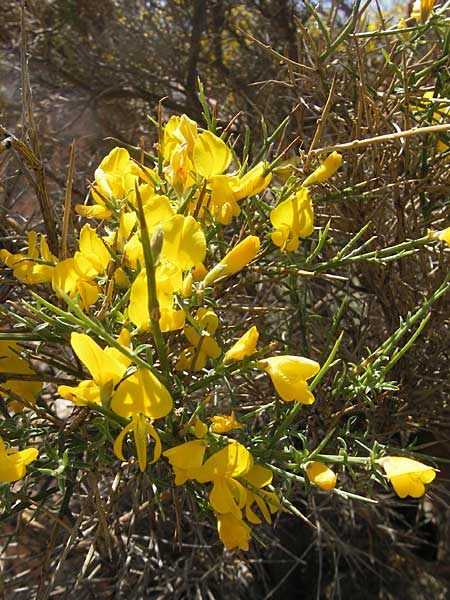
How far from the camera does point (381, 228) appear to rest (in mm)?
952

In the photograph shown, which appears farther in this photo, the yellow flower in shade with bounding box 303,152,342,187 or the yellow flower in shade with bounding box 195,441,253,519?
the yellow flower in shade with bounding box 303,152,342,187

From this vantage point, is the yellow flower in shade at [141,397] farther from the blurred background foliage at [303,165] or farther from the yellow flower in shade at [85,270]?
the blurred background foliage at [303,165]

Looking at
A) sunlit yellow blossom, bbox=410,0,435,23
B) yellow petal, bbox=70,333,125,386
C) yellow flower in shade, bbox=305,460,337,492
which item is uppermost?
sunlit yellow blossom, bbox=410,0,435,23

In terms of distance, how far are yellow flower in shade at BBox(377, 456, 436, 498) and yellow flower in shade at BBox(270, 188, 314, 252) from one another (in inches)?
10.3

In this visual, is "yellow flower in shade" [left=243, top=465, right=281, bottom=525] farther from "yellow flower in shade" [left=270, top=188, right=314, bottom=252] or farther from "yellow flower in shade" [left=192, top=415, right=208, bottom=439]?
"yellow flower in shade" [left=270, top=188, right=314, bottom=252]

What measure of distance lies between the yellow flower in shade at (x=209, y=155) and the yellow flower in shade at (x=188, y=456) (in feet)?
0.96

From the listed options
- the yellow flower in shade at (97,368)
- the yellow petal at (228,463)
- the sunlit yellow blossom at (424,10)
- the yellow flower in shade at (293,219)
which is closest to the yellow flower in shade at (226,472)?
the yellow petal at (228,463)

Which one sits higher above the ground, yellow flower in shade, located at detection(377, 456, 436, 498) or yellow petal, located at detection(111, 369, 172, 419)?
→ yellow petal, located at detection(111, 369, 172, 419)

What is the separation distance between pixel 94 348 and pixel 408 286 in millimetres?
623

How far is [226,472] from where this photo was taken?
53cm

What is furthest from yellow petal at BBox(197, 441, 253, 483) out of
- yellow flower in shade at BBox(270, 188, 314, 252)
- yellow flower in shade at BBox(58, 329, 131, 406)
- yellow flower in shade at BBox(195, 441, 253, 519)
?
yellow flower in shade at BBox(270, 188, 314, 252)

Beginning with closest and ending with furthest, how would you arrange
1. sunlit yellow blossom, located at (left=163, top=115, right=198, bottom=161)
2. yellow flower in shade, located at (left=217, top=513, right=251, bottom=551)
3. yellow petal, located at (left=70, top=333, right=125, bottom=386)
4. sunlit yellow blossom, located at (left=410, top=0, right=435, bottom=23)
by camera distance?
yellow petal, located at (left=70, top=333, right=125, bottom=386)
yellow flower in shade, located at (left=217, top=513, right=251, bottom=551)
sunlit yellow blossom, located at (left=163, top=115, right=198, bottom=161)
sunlit yellow blossom, located at (left=410, top=0, right=435, bottom=23)

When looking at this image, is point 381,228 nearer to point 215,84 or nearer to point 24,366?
point 24,366

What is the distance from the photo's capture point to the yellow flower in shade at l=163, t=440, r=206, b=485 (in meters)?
0.52
